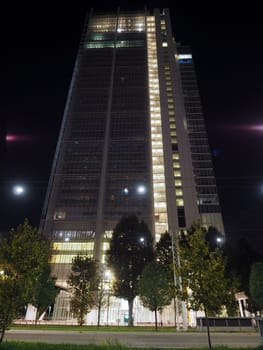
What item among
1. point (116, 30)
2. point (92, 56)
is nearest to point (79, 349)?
point (92, 56)

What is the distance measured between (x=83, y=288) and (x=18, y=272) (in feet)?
87.1

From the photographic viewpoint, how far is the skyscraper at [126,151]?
66.4m

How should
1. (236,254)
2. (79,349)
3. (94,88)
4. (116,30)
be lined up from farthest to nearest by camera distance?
(116,30), (94,88), (236,254), (79,349)

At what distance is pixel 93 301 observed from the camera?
117 feet

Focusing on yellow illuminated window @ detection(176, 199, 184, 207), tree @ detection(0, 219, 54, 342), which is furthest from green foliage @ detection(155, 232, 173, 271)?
yellow illuminated window @ detection(176, 199, 184, 207)

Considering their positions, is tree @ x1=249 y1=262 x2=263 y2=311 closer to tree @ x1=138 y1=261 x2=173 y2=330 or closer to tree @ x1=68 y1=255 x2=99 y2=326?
tree @ x1=138 y1=261 x2=173 y2=330

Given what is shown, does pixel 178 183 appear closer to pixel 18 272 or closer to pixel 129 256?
pixel 129 256

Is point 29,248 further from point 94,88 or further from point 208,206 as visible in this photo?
point 94,88

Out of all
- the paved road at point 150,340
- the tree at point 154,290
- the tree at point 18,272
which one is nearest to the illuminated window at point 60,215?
the tree at point 154,290

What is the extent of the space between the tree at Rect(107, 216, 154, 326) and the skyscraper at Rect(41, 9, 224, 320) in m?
22.1

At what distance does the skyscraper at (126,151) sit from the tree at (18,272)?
47554mm

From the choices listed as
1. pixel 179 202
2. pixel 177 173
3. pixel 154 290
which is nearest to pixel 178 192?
pixel 179 202

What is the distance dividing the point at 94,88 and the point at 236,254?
76691 millimetres

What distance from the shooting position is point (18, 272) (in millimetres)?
13156
